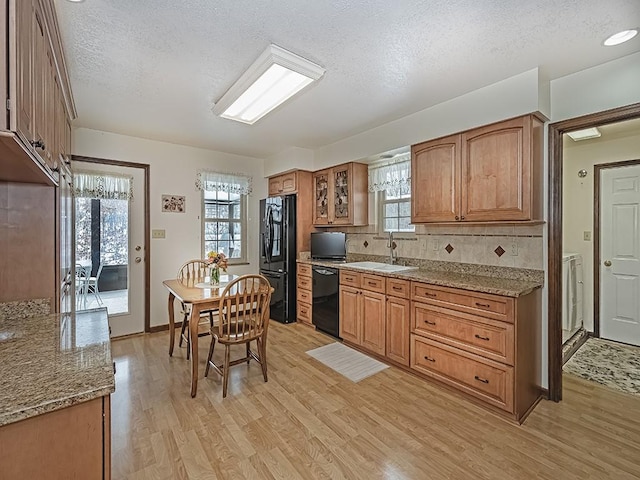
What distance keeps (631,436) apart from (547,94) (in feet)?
7.85

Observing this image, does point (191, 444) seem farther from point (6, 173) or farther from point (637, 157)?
point (637, 157)

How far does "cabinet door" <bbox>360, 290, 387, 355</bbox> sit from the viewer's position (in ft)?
10.2

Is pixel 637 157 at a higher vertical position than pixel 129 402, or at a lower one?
higher

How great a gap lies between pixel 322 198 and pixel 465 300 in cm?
252

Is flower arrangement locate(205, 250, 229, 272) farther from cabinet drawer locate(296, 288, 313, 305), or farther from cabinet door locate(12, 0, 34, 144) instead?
cabinet door locate(12, 0, 34, 144)

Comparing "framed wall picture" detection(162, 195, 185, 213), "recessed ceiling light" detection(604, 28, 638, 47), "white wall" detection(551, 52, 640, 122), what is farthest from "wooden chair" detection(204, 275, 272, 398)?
"recessed ceiling light" detection(604, 28, 638, 47)

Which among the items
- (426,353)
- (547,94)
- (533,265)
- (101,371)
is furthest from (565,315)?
(101,371)

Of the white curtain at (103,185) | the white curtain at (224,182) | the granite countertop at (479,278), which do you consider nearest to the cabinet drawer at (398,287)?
the granite countertop at (479,278)

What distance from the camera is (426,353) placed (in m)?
2.69

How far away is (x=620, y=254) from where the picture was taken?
11.8 ft

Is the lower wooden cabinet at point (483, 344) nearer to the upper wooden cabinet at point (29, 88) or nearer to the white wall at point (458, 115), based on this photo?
the white wall at point (458, 115)

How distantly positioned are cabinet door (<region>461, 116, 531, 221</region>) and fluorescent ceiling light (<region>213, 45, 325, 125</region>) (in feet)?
4.62

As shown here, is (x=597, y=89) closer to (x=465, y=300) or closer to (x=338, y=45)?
(x=465, y=300)

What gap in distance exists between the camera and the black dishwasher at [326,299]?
3740 millimetres
